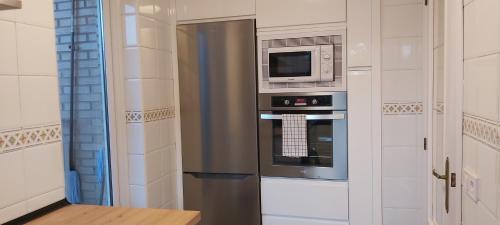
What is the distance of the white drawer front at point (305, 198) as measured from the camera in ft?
8.07

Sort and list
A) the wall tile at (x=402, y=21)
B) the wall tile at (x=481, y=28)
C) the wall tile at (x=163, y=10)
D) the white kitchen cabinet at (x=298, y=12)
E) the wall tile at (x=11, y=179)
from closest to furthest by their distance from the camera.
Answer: the wall tile at (x=481, y=28)
the wall tile at (x=11, y=179)
the wall tile at (x=402, y=21)
the white kitchen cabinet at (x=298, y=12)
the wall tile at (x=163, y=10)

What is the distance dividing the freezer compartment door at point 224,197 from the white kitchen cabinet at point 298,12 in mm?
1087

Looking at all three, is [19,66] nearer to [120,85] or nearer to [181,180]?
[120,85]

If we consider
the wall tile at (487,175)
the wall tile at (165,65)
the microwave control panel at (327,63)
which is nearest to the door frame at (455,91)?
the wall tile at (487,175)

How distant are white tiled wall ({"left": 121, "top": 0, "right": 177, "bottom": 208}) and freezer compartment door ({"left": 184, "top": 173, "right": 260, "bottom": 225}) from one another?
187 millimetres

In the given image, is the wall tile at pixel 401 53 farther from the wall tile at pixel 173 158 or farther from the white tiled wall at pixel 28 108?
the white tiled wall at pixel 28 108

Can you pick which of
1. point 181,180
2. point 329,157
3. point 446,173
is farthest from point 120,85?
point 446,173

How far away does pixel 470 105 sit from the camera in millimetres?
1289

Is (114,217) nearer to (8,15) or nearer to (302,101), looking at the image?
(8,15)

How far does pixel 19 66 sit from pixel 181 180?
1546 mm

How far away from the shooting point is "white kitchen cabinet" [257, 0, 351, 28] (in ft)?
7.89

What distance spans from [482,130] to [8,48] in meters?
1.67

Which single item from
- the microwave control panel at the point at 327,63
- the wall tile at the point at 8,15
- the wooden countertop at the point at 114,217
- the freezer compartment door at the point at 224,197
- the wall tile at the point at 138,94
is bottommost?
the freezer compartment door at the point at 224,197

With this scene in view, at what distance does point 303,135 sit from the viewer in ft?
8.16
